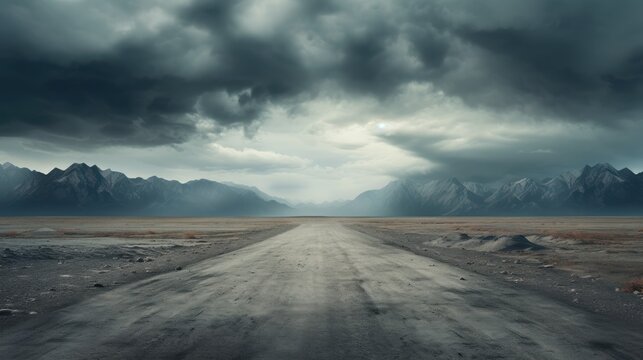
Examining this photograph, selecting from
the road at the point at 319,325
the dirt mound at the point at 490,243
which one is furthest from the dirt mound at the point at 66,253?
the dirt mound at the point at 490,243

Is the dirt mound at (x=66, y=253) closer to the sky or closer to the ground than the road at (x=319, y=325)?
closer to the ground

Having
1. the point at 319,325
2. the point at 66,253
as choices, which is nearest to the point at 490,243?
the point at 319,325

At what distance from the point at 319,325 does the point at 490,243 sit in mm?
30101

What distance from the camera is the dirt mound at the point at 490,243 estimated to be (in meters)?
33.1

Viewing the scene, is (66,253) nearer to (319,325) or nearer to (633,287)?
(319,325)

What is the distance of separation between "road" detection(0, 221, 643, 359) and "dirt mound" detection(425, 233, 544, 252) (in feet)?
67.3

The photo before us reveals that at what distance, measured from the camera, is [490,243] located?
35.0 m

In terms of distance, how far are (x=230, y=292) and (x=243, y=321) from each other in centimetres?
399

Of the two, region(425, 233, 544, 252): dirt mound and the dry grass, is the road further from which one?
region(425, 233, 544, 252): dirt mound

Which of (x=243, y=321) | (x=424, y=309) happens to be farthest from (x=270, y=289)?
(x=424, y=309)

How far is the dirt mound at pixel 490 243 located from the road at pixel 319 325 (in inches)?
808

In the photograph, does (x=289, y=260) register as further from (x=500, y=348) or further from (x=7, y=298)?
(x=500, y=348)

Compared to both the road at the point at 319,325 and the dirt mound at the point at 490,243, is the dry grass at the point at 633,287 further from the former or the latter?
the dirt mound at the point at 490,243

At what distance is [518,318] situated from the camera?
948 cm
